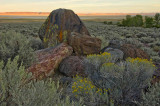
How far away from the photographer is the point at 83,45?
6984mm

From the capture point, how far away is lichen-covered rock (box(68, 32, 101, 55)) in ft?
22.9

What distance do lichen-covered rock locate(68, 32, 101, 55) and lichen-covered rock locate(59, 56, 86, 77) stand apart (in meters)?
0.90

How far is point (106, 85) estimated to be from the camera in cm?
384

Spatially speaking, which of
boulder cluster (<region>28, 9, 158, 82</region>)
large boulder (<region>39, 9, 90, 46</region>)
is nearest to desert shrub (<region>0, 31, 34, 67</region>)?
boulder cluster (<region>28, 9, 158, 82</region>)

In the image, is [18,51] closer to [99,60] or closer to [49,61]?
[49,61]

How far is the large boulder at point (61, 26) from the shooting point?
26.6 feet

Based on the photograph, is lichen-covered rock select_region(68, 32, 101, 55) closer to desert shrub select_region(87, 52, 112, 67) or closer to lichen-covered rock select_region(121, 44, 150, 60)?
lichen-covered rock select_region(121, 44, 150, 60)

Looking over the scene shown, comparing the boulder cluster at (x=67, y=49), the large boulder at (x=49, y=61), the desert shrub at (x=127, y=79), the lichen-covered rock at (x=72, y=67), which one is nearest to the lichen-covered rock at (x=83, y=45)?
the boulder cluster at (x=67, y=49)

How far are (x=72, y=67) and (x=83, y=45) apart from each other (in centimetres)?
153

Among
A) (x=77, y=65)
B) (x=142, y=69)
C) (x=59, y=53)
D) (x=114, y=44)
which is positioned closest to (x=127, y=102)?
(x=142, y=69)

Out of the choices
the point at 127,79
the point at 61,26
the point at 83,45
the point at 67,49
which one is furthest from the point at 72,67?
the point at 61,26

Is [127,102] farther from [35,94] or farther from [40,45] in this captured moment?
[40,45]

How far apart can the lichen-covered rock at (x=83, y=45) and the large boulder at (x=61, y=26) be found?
0.91 m

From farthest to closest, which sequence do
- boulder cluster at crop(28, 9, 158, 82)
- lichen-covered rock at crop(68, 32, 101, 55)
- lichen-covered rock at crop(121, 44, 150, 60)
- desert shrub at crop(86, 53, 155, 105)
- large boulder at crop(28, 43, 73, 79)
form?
lichen-covered rock at crop(68, 32, 101, 55)
lichen-covered rock at crop(121, 44, 150, 60)
boulder cluster at crop(28, 9, 158, 82)
large boulder at crop(28, 43, 73, 79)
desert shrub at crop(86, 53, 155, 105)
